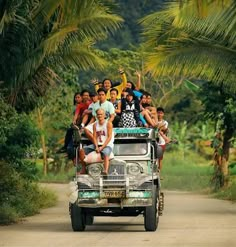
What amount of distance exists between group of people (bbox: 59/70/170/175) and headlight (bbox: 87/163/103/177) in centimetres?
15

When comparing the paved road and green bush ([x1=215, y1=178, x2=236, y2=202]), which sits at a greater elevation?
the paved road

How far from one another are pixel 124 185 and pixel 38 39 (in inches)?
277

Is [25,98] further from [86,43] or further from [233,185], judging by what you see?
[233,185]

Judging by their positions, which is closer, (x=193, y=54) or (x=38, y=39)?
(x=193, y=54)

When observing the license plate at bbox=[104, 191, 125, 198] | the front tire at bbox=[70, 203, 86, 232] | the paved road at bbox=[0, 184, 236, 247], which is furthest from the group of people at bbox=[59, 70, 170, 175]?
the paved road at bbox=[0, 184, 236, 247]

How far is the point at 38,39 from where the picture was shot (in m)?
24.5

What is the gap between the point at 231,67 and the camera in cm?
2364

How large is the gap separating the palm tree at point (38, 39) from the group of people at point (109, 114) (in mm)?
2278

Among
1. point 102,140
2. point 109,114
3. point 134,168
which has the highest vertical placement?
point 109,114

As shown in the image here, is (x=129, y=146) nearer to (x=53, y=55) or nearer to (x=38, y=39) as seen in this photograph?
(x=38, y=39)

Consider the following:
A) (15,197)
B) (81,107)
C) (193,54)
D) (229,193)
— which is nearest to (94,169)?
(81,107)

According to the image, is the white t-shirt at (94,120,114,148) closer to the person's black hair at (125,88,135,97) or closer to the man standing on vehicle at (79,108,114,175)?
the man standing on vehicle at (79,108,114,175)

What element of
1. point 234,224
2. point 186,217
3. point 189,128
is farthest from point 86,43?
point 189,128

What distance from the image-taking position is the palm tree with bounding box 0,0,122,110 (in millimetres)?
23177
